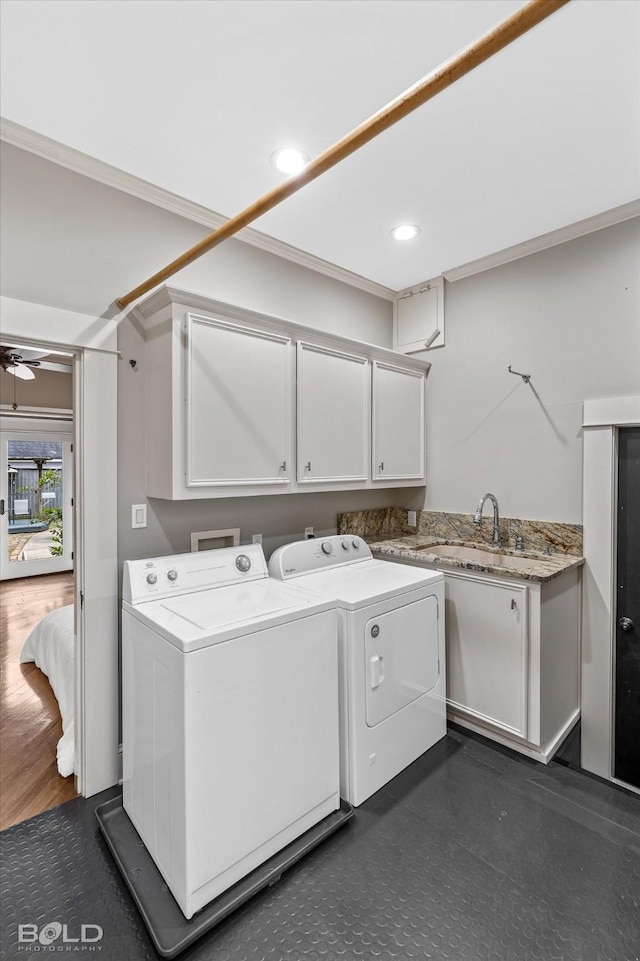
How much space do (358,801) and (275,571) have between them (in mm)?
1074

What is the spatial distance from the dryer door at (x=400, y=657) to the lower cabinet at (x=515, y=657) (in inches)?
9.3

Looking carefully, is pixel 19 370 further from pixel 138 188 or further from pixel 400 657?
pixel 400 657

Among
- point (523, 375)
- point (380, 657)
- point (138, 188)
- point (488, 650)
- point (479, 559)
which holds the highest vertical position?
point (138, 188)

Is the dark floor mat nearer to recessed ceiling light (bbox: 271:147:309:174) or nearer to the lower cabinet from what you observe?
the lower cabinet

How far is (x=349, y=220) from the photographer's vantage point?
8.17ft

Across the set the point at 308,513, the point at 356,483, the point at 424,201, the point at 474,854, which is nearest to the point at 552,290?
the point at 424,201

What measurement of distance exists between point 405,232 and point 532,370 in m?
1.11

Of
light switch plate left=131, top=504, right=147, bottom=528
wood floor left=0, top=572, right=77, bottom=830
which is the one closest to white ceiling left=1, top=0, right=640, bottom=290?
light switch plate left=131, top=504, right=147, bottom=528

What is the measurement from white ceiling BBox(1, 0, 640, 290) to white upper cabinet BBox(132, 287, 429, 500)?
1.91ft

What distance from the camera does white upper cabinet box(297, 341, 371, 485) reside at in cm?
256

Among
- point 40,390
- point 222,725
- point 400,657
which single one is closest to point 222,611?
point 222,725

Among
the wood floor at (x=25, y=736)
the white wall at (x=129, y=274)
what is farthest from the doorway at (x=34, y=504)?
the white wall at (x=129, y=274)

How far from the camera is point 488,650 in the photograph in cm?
240

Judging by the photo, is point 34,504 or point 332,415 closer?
point 332,415
